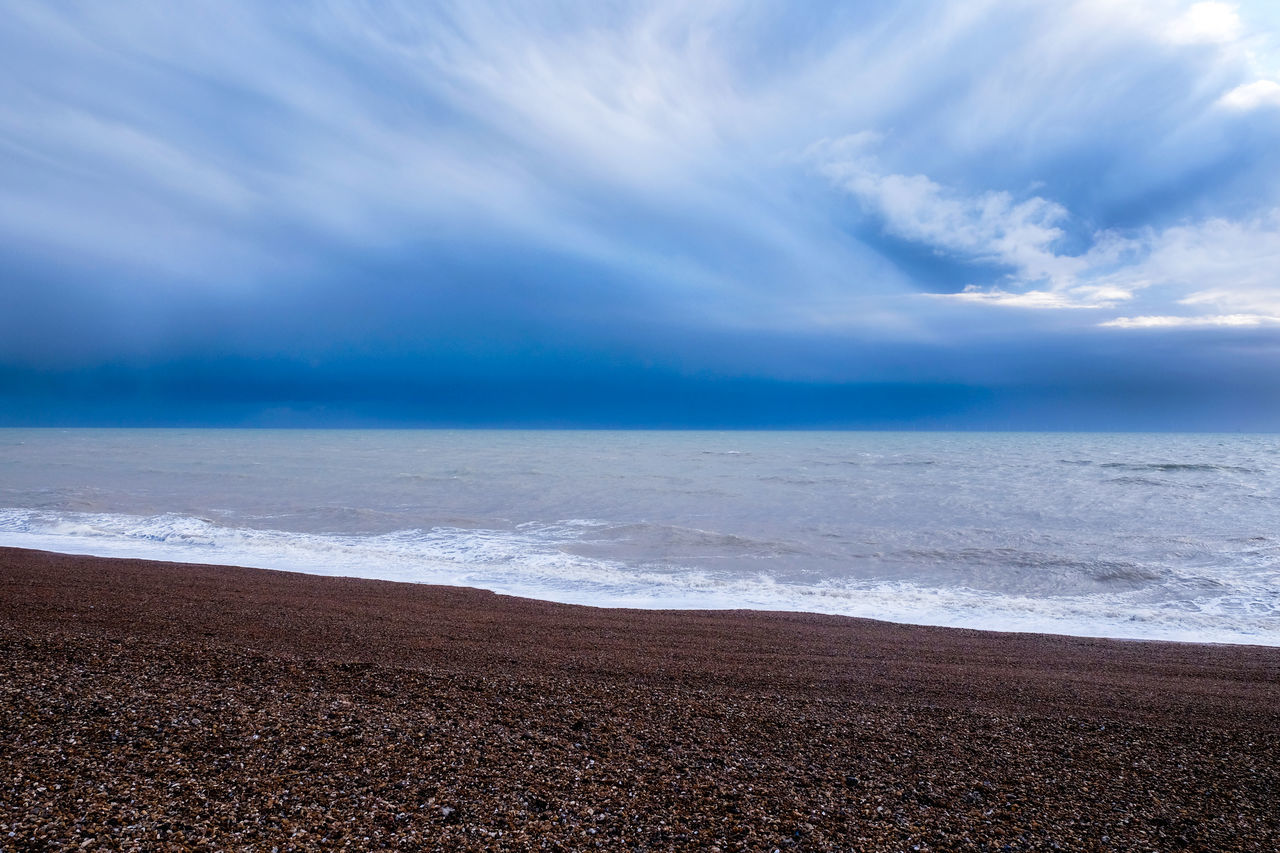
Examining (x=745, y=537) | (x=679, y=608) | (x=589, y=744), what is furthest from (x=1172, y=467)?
(x=589, y=744)

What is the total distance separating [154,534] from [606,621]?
1311cm

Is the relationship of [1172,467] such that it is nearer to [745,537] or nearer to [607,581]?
[745,537]

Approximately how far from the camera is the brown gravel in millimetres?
3281

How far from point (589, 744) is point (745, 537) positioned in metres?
13.8

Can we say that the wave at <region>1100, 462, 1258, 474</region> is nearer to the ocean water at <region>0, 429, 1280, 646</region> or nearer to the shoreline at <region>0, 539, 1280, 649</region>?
the ocean water at <region>0, 429, 1280, 646</region>

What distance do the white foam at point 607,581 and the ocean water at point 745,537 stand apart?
0.24ft

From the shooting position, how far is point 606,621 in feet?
28.7

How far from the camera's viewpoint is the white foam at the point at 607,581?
33.6 feet

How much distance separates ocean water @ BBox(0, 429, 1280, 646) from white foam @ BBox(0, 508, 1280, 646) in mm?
73

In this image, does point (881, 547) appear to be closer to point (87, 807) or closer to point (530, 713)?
point (530, 713)

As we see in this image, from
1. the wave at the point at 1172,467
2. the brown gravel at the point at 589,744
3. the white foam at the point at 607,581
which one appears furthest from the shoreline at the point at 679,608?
the wave at the point at 1172,467

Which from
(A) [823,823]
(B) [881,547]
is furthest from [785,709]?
(B) [881,547]

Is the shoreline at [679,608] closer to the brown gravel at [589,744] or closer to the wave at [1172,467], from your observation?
the brown gravel at [589,744]

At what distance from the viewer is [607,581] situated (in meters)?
12.5
